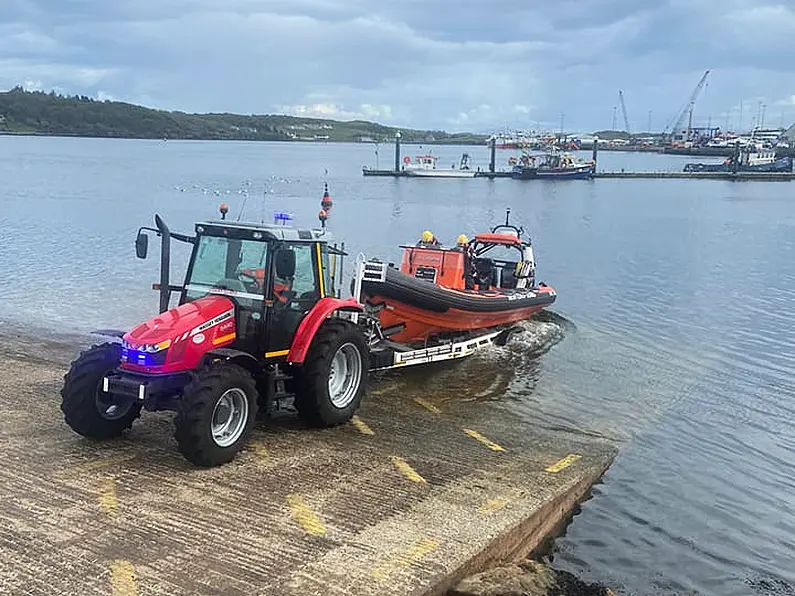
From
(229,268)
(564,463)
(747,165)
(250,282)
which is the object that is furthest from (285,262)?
(747,165)

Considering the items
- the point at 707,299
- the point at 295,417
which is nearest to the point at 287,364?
the point at 295,417

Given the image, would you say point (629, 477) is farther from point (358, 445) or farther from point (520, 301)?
point (520, 301)

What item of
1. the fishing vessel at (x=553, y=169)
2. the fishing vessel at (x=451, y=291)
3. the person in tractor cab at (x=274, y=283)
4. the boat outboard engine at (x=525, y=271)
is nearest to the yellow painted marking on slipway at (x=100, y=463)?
the person in tractor cab at (x=274, y=283)

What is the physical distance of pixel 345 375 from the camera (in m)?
8.65

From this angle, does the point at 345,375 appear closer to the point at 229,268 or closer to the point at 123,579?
the point at 229,268

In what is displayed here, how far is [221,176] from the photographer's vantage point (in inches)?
2894

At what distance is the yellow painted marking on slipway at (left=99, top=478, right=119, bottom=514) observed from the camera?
621 cm

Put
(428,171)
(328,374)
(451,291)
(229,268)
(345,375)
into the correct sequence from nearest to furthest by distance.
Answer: (229,268)
(328,374)
(345,375)
(451,291)
(428,171)

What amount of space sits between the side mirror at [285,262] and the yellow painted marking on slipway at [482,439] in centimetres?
263

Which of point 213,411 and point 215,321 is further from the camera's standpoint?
point 215,321

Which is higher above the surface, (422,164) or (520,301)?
(422,164)

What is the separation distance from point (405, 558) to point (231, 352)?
8.44 ft

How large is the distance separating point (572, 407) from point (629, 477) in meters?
2.44

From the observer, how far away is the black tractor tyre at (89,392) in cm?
727
